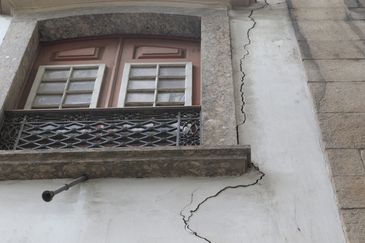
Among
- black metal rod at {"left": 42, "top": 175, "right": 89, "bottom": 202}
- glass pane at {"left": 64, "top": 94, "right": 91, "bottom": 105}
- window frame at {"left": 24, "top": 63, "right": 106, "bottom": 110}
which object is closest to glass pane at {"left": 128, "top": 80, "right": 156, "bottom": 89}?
window frame at {"left": 24, "top": 63, "right": 106, "bottom": 110}

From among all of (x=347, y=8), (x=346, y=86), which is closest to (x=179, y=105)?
(x=346, y=86)

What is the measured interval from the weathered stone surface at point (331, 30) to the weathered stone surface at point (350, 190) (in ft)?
5.91

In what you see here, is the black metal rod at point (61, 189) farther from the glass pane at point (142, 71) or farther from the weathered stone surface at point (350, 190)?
the weathered stone surface at point (350, 190)

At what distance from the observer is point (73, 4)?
561 centimetres

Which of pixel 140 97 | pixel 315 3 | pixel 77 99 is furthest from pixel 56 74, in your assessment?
pixel 315 3

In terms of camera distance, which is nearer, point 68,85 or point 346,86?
point 346,86

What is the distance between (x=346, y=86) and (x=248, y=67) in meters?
0.84

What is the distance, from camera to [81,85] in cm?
489

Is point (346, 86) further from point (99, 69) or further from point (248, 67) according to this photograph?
point (99, 69)

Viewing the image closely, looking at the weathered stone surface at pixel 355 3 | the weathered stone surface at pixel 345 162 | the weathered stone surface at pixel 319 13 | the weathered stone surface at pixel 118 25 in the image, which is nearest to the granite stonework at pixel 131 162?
the weathered stone surface at pixel 345 162

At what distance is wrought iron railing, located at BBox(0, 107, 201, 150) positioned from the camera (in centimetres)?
409

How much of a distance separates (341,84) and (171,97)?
4.69 feet

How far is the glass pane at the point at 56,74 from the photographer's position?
501cm

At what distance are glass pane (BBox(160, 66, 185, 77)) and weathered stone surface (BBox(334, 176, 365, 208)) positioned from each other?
1875 mm
